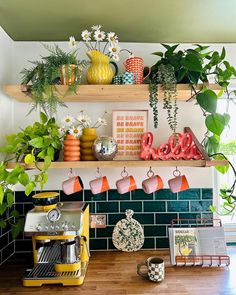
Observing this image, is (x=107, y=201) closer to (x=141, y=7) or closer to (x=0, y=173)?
(x=0, y=173)

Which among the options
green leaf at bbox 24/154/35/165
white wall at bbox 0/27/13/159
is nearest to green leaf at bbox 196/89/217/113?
green leaf at bbox 24/154/35/165

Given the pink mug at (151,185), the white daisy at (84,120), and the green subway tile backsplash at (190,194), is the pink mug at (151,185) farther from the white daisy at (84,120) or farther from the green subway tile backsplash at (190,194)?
the white daisy at (84,120)

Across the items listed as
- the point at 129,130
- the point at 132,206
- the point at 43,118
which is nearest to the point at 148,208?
the point at 132,206

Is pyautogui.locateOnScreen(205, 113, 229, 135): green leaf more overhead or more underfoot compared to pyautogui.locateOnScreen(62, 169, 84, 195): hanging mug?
more overhead

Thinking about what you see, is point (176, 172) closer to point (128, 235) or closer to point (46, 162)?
point (128, 235)

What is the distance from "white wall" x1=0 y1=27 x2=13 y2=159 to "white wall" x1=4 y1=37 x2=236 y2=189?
0.14ft

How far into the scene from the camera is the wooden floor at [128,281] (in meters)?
1.26

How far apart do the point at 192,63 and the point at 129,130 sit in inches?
22.2

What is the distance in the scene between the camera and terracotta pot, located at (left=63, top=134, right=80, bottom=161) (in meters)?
1.53

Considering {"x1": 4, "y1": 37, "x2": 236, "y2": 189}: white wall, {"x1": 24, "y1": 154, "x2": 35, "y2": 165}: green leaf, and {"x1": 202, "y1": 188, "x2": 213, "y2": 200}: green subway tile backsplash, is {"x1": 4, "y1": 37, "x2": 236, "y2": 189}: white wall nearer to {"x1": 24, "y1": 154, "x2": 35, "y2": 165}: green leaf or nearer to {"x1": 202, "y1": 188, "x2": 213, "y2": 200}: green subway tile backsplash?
{"x1": 202, "y1": 188, "x2": 213, "y2": 200}: green subway tile backsplash

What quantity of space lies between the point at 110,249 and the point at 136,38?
4.60 feet

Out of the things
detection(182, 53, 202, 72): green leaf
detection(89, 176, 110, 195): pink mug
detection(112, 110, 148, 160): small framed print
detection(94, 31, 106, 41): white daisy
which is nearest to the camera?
detection(182, 53, 202, 72): green leaf

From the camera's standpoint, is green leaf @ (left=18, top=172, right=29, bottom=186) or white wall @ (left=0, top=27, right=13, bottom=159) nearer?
green leaf @ (left=18, top=172, right=29, bottom=186)

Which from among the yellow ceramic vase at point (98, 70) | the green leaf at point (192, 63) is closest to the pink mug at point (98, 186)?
the yellow ceramic vase at point (98, 70)
